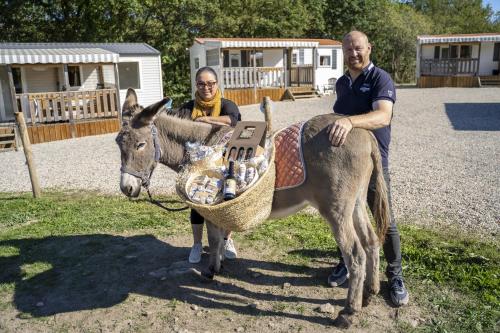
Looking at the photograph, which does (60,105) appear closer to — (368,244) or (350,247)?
(368,244)

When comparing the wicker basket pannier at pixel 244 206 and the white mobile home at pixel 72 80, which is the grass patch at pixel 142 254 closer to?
the wicker basket pannier at pixel 244 206

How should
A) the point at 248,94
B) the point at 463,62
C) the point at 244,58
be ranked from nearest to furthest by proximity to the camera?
the point at 248,94 < the point at 244,58 < the point at 463,62

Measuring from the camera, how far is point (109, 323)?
11.6ft

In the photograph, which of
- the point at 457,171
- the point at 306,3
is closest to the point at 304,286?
the point at 457,171

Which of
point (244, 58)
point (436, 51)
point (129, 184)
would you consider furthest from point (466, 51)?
point (129, 184)

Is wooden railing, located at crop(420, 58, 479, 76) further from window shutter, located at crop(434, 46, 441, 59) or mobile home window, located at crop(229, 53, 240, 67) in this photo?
mobile home window, located at crop(229, 53, 240, 67)

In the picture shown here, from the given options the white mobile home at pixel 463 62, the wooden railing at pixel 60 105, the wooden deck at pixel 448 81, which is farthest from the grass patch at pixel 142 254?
the white mobile home at pixel 463 62

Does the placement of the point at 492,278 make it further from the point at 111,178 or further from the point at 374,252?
the point at 111,178

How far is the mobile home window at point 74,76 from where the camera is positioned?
1988 cm

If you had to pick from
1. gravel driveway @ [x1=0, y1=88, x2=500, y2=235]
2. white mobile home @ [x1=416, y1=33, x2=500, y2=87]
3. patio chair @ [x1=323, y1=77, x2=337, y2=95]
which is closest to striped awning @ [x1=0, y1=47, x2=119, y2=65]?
gravel driveway @ [x1=0, y1=88, x2=500, y2=235]

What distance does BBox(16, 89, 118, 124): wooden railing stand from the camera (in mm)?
14281

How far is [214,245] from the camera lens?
A: 403 centimetres

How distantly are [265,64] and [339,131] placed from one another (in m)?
23.9

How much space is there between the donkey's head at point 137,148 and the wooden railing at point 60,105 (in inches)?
490
